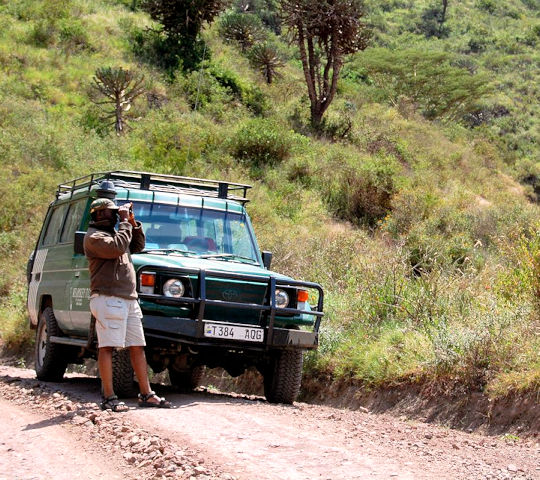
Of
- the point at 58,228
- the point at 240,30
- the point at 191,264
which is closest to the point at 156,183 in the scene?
the point at 58,228

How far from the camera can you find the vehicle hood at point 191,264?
25.8ft

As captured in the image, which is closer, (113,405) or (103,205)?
(113,405)

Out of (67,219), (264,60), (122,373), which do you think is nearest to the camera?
(122,373)

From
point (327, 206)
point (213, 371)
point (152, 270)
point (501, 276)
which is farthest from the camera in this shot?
point (327, 206)

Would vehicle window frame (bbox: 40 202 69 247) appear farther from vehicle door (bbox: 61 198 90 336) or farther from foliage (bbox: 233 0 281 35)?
foliage (bbox: 233 0 281 35)

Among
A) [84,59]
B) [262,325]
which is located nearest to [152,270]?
[262,325]

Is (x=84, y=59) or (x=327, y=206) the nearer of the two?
(x=327, y=206)

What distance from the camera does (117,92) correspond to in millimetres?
26375

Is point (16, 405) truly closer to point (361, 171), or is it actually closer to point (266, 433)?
point (266, 433)

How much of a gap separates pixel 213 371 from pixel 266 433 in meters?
5.88

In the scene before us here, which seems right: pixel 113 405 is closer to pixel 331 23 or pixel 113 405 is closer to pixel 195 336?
pixel 195 336

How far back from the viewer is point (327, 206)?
82.2 ft

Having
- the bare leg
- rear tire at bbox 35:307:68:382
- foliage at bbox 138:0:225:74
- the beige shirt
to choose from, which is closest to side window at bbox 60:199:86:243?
rear tire at bbox 35:307:68:382

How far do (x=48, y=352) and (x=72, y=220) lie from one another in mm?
1495
